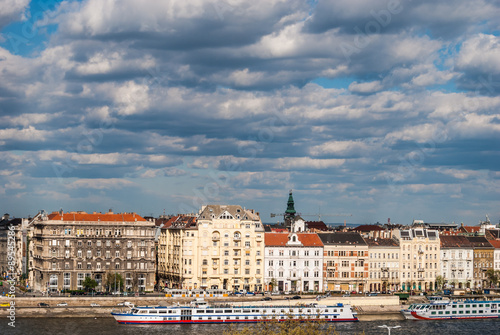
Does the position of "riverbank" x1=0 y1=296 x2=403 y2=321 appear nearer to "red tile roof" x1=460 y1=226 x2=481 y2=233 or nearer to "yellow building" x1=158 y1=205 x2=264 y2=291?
"yellow building" x1=158 y1=205 x2=264 y2=291

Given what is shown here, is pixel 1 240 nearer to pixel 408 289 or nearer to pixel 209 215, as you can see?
pixel 209 215

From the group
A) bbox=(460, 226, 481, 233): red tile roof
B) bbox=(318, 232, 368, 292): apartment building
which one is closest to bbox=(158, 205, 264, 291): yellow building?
bbox=(318, 232, 368, 292): apartment building

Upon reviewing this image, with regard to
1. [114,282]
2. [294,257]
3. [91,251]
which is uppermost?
[91,251]

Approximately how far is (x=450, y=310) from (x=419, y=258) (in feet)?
84.2

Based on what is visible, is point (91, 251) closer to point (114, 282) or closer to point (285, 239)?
point (114, 282)

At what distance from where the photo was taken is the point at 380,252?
148625mm

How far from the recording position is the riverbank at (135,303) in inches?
4604

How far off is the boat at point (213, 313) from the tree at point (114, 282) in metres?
12.2

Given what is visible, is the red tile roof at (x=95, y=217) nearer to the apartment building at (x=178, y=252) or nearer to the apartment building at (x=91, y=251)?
the apartment building at (x=91, y=251)

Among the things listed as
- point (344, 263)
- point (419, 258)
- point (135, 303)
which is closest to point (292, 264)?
point (344, 263)

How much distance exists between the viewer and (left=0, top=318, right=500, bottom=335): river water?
104 meters

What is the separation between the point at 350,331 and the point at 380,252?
135ft

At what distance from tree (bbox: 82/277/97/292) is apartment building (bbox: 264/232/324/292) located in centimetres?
2797

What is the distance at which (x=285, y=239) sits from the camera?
14388cm
